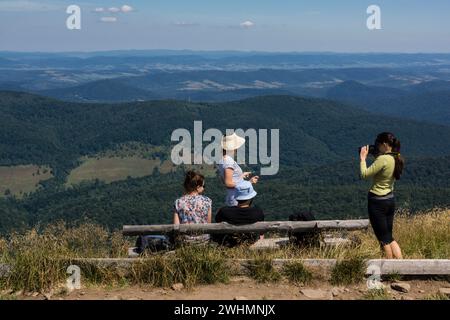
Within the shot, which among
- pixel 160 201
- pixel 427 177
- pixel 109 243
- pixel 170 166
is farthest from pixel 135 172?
pixel 109 243

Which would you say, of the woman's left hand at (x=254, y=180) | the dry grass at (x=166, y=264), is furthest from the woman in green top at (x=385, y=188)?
the woman's left hand at (x=254, y=180)

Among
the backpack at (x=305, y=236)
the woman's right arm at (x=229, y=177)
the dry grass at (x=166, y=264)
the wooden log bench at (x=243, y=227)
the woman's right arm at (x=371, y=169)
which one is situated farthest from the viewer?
the woman's right arm at (x=229, y=177)

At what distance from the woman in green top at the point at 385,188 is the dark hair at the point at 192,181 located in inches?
79.5

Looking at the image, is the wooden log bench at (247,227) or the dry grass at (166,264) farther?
the wooden log bench at (247,227)

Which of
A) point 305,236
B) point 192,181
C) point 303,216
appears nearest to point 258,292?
point 305,236

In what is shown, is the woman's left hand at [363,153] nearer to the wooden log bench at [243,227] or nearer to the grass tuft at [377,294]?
the wooden log bench at [243,227]

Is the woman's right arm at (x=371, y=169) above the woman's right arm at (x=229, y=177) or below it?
above

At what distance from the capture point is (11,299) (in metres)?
5.10

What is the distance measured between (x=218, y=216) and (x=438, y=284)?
8.73ft

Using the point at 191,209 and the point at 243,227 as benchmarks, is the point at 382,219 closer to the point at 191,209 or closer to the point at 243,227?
the point at 243,227

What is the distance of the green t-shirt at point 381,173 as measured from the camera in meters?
6.08

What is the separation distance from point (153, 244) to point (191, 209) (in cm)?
65

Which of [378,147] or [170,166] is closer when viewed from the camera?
[378,147]
